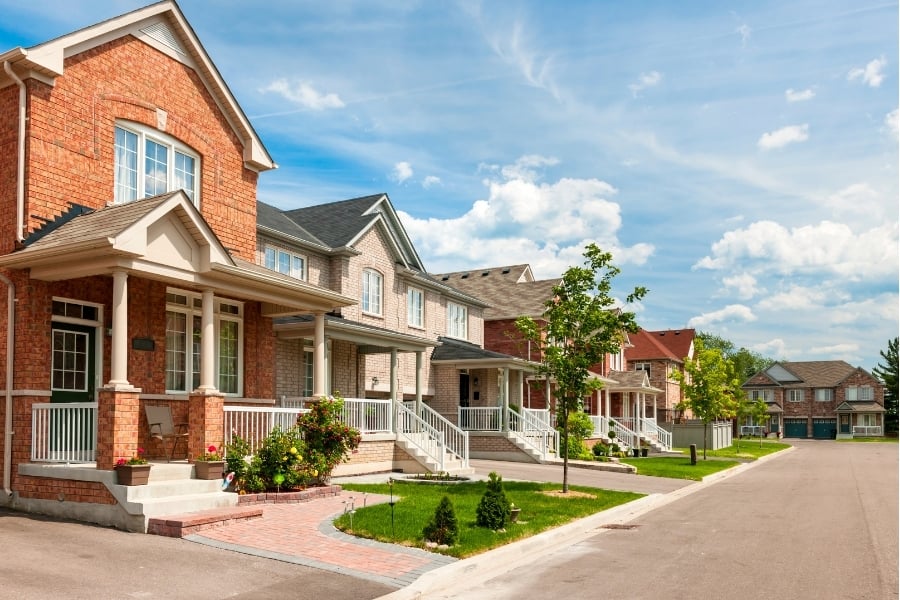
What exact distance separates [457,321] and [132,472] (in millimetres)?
23814

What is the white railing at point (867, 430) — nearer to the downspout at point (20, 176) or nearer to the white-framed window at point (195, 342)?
the white-framed window at point (195, 342)

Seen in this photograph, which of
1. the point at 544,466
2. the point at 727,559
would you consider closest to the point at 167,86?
the point at 727,559

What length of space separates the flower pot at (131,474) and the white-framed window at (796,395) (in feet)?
316

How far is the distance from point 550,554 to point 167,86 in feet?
39.1

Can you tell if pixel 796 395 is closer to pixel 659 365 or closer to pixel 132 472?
→ pixel 659 365

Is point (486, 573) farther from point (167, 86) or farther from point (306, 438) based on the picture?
point (167, 86)

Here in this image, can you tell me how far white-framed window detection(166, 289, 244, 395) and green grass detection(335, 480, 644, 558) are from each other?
358 centimetres

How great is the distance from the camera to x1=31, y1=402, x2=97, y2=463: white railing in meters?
13.3

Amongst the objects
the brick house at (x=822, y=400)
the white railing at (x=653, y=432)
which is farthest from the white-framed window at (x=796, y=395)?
the white railing at (x=653, y=432)

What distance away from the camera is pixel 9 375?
43.9 ft

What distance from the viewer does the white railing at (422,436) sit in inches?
896

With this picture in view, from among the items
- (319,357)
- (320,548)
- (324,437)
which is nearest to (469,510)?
(324,437)

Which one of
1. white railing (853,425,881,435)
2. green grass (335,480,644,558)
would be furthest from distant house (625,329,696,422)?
green grass (335,480,644,558)

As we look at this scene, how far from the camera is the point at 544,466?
1132 inches
